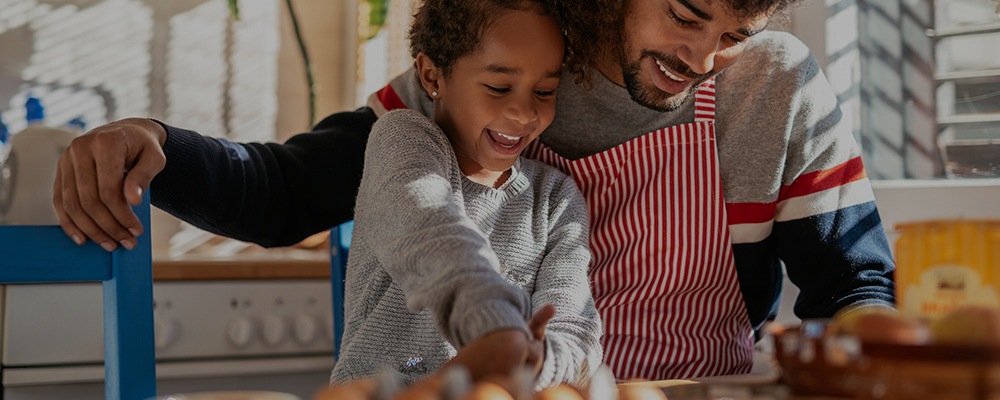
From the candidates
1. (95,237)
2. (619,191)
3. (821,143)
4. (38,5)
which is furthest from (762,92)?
(38,5)

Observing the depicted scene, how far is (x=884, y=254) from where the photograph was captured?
47.0 inches

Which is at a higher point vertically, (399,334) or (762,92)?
(762,92)

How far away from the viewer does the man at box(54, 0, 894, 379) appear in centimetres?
118

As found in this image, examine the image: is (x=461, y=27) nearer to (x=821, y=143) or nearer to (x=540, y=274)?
(x=540, y=274)

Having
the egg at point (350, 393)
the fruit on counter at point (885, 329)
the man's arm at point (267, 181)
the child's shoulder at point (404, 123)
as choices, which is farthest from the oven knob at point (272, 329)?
the fruit on counter at point (885, 329)

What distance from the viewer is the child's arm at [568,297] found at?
2.77ft

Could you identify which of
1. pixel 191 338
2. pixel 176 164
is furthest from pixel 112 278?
pixel 191 338

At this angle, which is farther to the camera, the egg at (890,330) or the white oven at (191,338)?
the white oven at (191,338)

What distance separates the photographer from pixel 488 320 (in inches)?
26.8

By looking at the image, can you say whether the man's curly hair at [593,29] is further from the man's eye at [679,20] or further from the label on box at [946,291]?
the label on box at [946,291]

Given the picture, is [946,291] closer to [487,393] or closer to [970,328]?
[970,328]

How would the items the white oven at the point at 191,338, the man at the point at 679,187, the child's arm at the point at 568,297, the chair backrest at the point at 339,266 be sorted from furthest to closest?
the white oven at the point at 191,338, the chair backrest at the point at 339,266, the man at the point at 679,187, the child's arm at the point at 568,297

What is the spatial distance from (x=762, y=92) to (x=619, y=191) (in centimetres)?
22

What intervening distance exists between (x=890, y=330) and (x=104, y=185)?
728 millimetres
